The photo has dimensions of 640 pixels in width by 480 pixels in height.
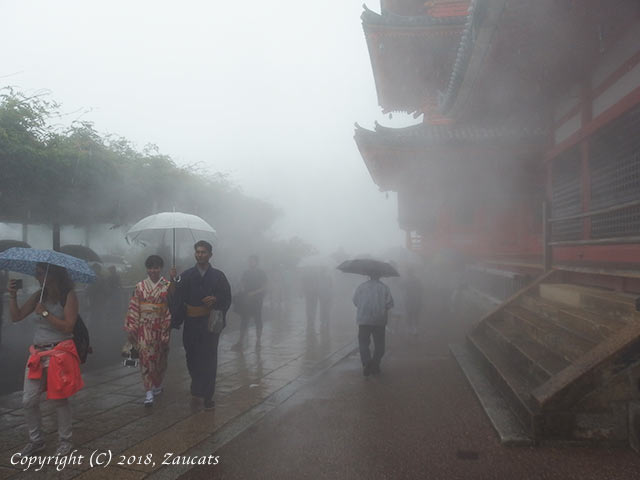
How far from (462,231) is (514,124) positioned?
354 cm

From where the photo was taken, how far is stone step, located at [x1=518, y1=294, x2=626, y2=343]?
4426 mm

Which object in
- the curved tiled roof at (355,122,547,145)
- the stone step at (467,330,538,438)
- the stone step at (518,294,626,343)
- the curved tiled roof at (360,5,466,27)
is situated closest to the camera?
the stone step at (467,330,538,438)

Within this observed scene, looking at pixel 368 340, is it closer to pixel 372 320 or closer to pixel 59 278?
pixel 372 320

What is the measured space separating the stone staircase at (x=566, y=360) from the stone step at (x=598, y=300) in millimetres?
10

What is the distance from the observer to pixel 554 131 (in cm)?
895

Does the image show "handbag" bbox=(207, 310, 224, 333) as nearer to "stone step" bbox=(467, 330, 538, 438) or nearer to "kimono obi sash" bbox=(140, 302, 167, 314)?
"kimono obi sash" bbox=(140, 302, 167, 314)

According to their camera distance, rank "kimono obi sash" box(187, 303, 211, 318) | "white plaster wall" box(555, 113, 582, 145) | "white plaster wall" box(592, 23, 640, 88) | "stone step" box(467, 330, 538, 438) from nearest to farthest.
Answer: "stone step" box(467, 330, 538, 438) → "kimono obi sash" box(187, 303, 211, 318) → "white plaster wall" box(592, 23, 640, 88) → "white plaster wall" box(555, 113, 582, 145)

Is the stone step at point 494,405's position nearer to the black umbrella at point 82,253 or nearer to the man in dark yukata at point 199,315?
the man in dark yukata at point 199,315

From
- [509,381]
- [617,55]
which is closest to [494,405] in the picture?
[509,381]

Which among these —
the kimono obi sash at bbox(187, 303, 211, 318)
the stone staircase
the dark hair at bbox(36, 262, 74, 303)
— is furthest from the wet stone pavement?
the stone staircase

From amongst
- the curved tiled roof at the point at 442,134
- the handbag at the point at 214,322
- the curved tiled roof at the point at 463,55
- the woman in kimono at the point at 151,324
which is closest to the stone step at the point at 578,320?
the curved tiled roof at the point at 463,55

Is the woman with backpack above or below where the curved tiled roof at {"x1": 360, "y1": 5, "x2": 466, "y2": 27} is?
below

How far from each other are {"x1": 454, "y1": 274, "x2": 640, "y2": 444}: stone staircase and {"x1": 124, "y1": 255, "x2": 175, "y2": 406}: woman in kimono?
11.9ft

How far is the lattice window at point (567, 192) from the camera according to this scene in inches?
305
